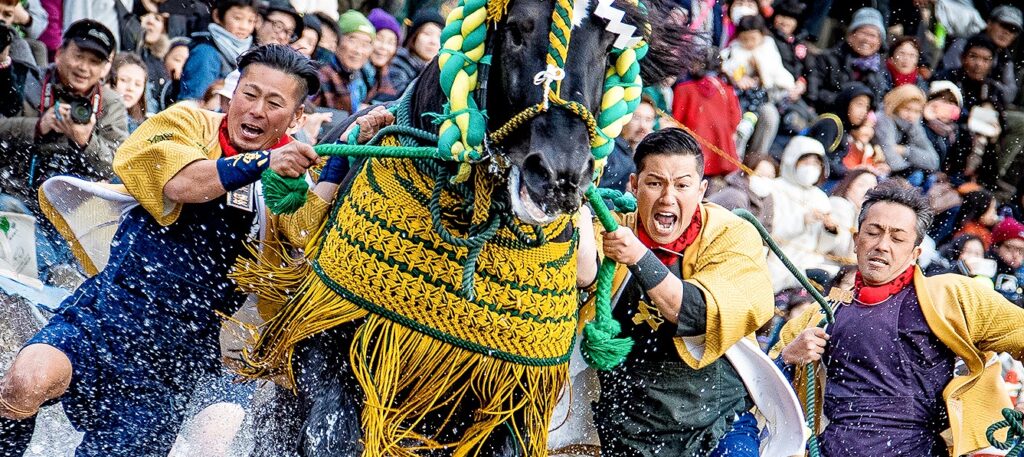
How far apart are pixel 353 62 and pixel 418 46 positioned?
457 millimetres

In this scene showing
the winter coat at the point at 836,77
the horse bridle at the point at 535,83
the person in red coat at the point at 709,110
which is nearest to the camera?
the horse bridle at the point at 535,83

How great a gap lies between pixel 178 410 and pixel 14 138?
202 cm

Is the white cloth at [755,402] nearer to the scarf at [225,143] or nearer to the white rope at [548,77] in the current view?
the scarf at [225,143]

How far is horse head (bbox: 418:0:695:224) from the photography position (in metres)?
3.37

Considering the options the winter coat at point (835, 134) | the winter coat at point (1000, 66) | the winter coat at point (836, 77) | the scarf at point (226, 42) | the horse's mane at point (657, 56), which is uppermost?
the horse's mane at point (657, 56)

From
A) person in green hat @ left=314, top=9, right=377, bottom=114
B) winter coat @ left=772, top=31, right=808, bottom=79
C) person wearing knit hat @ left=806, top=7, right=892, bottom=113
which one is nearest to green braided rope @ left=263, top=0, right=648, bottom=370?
person in green hat @ left=314, top=9, right=377, bottom=114

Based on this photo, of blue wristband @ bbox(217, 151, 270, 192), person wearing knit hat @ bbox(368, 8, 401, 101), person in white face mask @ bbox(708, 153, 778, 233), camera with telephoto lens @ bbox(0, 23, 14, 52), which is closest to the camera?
blue wristband @ bbox(217, 151, 270, 192)

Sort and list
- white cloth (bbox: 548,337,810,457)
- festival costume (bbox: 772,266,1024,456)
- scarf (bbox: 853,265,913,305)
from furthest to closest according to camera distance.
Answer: scarf (bbox: 853,265,913,305), festival costume (bbox: 772,266,1024,456), white cloth (bbox: 548,337,810,457)

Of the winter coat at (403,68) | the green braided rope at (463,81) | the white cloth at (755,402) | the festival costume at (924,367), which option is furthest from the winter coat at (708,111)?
the green braided rope at (463,81)

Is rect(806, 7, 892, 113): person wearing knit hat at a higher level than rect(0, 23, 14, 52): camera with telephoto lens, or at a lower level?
lower

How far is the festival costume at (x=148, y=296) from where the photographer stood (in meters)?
4.68

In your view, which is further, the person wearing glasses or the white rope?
the person wearing glasses

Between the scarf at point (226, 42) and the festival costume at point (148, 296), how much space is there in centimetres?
278

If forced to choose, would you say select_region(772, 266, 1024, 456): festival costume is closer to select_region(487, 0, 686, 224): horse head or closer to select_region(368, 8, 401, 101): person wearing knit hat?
select_region(487, 0, 686, 224): horse head
